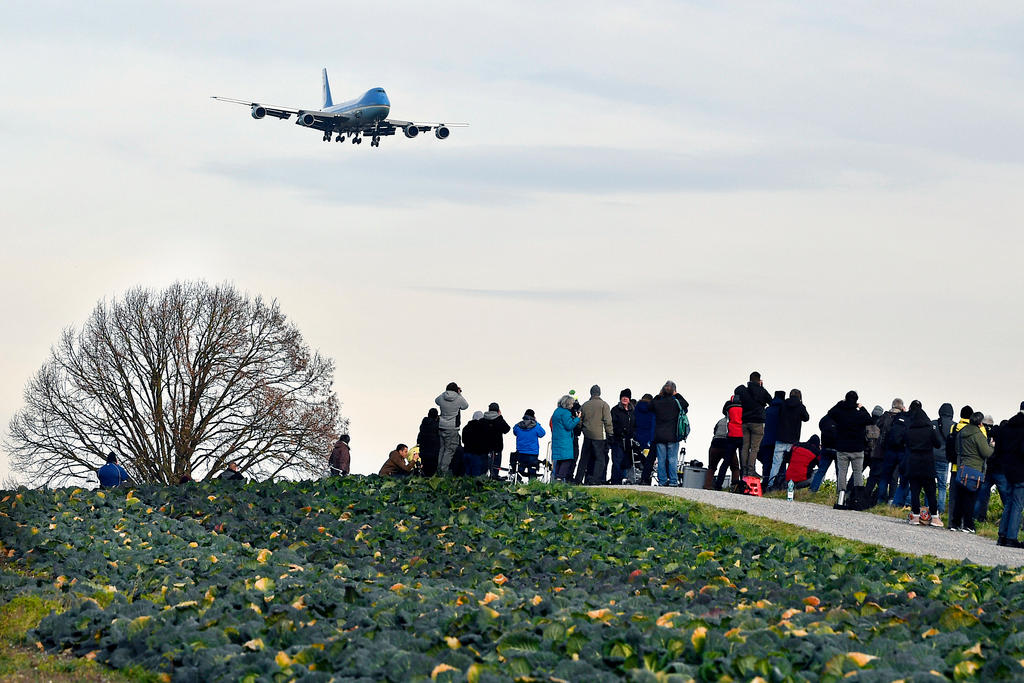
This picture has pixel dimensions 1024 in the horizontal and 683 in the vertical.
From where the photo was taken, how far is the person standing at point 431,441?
72.2ft

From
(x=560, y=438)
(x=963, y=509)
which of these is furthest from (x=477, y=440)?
(x=963, y=509)

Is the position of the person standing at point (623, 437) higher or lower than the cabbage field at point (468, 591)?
higher

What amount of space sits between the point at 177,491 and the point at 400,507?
362 centimetres

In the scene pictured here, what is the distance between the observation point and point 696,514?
59.5ft

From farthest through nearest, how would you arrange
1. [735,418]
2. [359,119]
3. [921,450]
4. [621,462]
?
[359,119] < [621,462] < [735,418] < [921,450]

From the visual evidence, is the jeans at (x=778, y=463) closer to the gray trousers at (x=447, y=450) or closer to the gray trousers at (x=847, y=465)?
the gray trousers at (x=847, y=465)

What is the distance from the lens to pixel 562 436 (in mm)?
22750

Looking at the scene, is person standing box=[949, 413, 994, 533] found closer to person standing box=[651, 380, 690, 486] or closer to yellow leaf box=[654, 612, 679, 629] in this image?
person standing box=[651, 380, 690, 486]

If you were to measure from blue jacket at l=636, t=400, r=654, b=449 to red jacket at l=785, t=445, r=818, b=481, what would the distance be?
2479 mm

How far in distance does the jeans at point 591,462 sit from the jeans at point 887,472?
186 inches

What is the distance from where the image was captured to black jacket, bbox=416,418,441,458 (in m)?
22.0

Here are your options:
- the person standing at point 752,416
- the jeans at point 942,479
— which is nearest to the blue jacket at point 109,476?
the person standing at point 752,416

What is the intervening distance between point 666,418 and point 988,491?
209 inches

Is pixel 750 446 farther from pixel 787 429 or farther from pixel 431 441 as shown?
pixel 431 441
